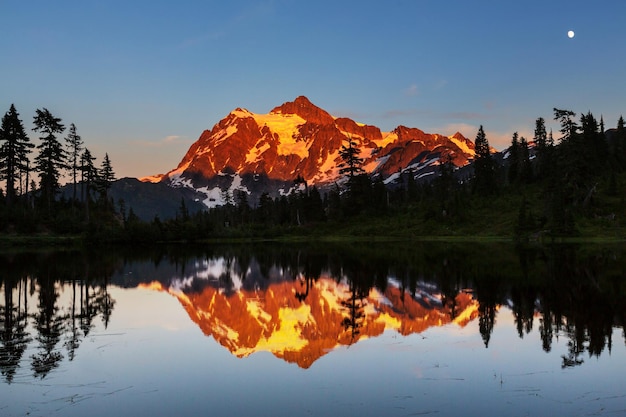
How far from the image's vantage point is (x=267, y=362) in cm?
1727

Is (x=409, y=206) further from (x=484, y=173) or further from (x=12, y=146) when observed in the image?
(x=12, y=146)

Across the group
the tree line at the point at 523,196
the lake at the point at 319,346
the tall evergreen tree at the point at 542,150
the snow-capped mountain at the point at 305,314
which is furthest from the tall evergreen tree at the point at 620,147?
the snow-capped mountain at the point at 305,314

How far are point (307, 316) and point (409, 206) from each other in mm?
102345

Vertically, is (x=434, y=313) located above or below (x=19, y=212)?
below

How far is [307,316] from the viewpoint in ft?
84.2

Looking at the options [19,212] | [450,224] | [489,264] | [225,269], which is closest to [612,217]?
[450,224]

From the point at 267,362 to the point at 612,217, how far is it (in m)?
88.3

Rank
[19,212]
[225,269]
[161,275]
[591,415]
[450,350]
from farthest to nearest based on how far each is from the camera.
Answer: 1. [19,212]
2. [225,269]
3. [161,275]
4. [450,350]
5. [591,415]

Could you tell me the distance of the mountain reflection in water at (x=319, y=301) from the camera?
64.4 ft

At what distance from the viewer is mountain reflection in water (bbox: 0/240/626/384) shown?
19625 millimetres

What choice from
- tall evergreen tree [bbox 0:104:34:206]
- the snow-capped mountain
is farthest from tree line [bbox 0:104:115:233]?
the snow-capped mountain

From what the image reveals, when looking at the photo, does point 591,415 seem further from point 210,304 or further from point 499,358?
point 210,304

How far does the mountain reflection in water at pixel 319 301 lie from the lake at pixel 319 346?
13 centimetres

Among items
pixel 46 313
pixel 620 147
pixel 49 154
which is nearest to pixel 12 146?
pixel 49 154
